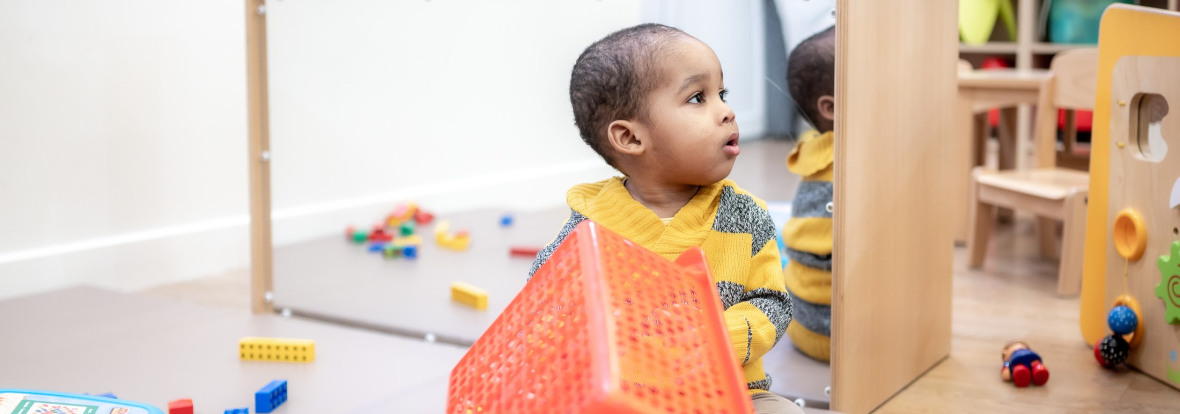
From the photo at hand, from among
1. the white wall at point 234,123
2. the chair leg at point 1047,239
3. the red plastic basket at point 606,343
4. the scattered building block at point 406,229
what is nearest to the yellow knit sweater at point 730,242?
the red plastic basket at point 606,343

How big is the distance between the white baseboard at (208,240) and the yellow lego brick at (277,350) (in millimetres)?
439

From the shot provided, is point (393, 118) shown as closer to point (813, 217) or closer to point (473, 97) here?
point (473, 97)

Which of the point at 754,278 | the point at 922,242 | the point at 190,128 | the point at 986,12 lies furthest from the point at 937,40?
the point at 986,12

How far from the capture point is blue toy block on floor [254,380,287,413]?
1.41m

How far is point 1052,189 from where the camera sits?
2254 millimetres

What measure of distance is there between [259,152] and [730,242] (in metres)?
1.23

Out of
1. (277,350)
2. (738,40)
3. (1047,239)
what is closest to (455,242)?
(277,350)

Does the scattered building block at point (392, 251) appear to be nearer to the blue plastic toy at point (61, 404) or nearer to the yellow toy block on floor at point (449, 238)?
Result: the yellow toy block on floor at point (449, 238)

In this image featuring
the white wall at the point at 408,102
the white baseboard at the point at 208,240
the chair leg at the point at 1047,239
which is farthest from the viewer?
the chair leg at the point at 1047,239

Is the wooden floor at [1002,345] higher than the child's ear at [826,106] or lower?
lower

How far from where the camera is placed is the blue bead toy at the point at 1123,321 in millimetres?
1606

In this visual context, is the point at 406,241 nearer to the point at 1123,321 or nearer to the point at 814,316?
the point at 814,316

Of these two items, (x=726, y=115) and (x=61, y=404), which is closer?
(x=726, y=115)

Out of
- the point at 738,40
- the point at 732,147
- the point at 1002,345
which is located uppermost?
the point at 738,40
